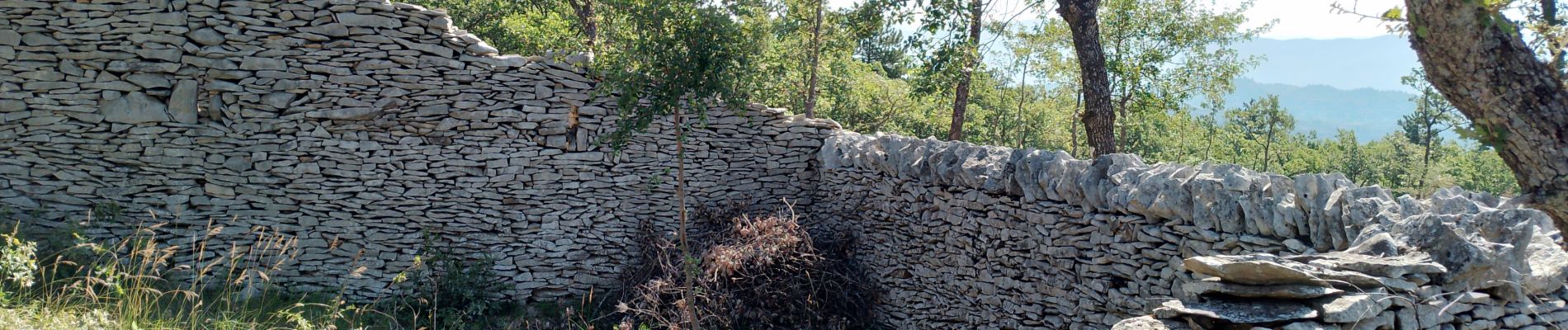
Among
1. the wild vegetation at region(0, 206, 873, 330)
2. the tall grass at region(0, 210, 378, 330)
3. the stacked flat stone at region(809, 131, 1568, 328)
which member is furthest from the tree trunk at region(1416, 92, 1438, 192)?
the tall grass at region(0, 210, 378, 330)

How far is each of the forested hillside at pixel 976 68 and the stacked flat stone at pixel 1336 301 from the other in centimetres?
63

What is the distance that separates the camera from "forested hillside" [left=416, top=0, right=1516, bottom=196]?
745 cm

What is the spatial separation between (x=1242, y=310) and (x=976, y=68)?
28.6 ft

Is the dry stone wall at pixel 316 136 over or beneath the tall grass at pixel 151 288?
over

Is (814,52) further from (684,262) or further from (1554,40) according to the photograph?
(1554,40)

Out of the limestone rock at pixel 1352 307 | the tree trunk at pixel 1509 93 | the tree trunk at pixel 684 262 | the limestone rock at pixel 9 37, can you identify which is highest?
the tree trunk at pixel 1509 93

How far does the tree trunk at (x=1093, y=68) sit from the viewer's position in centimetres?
804

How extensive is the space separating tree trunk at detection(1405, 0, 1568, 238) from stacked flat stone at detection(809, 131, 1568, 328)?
729mm

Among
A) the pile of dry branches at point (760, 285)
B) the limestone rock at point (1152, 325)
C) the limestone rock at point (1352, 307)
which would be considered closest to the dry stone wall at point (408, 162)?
the pile of dry branches at point (760, 285)

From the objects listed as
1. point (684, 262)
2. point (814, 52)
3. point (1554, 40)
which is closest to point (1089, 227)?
point (1554, 40)

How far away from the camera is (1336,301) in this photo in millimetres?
3287

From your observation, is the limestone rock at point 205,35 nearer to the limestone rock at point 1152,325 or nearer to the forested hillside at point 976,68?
the forested hillside at point 976,68

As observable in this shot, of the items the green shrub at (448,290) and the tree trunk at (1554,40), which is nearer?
the tree trunk at (1554,40)

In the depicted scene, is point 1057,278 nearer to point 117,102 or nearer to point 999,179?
point 999,179
